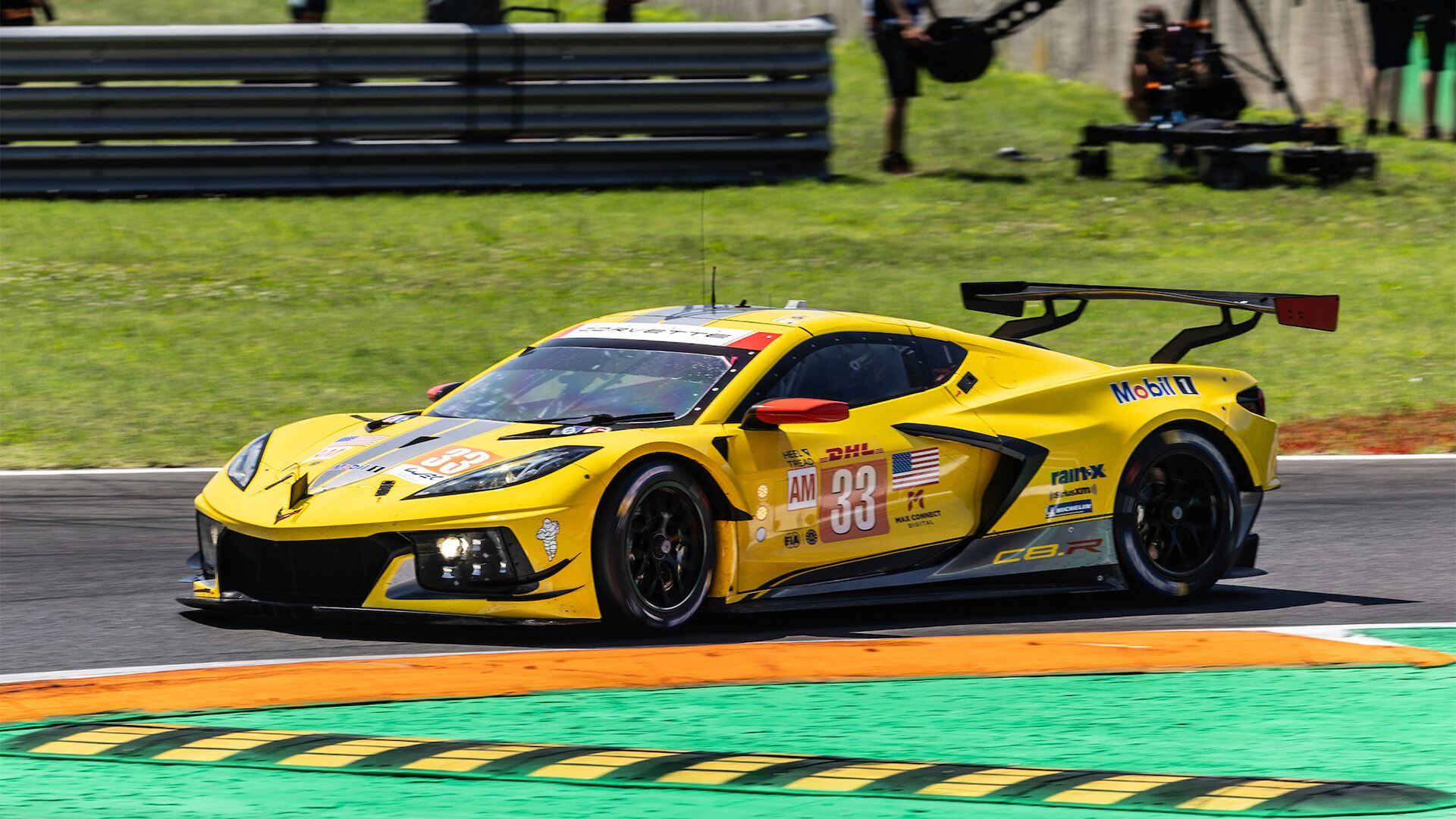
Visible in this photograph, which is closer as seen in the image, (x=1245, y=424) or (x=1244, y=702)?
(x=1244, y=702)

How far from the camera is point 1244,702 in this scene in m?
5.63

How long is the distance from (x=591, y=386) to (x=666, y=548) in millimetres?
853

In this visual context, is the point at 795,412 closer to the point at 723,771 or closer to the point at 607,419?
the point at 607,419

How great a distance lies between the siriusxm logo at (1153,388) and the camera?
25.5 ft

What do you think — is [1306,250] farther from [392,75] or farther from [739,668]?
[739,668]

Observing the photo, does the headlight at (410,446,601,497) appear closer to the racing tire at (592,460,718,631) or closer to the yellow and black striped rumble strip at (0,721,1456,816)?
the racing tire at (592,460,718,631)

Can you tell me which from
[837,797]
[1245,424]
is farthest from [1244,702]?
[1245,424]

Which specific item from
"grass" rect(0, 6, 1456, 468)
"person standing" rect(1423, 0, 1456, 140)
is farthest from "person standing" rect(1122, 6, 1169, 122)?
"person standing" rect(1423, 0, 1456, 140)

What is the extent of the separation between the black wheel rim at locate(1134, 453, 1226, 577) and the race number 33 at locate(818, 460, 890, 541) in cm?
121

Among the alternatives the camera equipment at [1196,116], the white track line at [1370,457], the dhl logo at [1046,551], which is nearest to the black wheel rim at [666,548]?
the dhl logo at [1046,551]

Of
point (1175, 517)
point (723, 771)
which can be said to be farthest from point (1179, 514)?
point (723, 771)

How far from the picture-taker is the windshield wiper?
671 centimetres

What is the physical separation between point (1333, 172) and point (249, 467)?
44.1ft

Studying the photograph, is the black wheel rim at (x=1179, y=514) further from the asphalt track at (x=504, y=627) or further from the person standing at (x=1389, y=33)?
the person standing at (x=1389, y=33)
